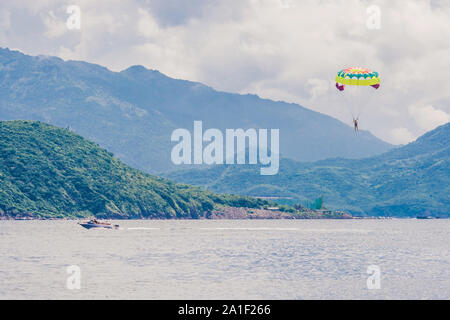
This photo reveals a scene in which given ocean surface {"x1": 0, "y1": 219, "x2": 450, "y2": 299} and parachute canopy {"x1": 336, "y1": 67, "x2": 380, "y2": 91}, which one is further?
parachute canopy {"x1": 336, "y1": 67, "x2": 380, "y2": 91}

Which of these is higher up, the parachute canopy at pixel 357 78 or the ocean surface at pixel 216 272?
the parachute canopy at pixel 357 78

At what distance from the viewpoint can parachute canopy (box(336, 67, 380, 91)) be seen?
140 m

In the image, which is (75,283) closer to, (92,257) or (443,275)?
(92,257)

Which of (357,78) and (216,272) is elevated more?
(357,78)

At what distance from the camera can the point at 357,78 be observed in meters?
140

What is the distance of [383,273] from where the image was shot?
342ft

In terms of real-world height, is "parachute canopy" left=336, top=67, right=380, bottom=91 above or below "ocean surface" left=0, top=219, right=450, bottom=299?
above

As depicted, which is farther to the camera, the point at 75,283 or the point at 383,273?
the point at 383,273

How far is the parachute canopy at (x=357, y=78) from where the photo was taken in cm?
14025

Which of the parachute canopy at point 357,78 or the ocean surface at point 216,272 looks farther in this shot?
the parachute canopy at point 357,78

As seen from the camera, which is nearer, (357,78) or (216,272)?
(216,272)
